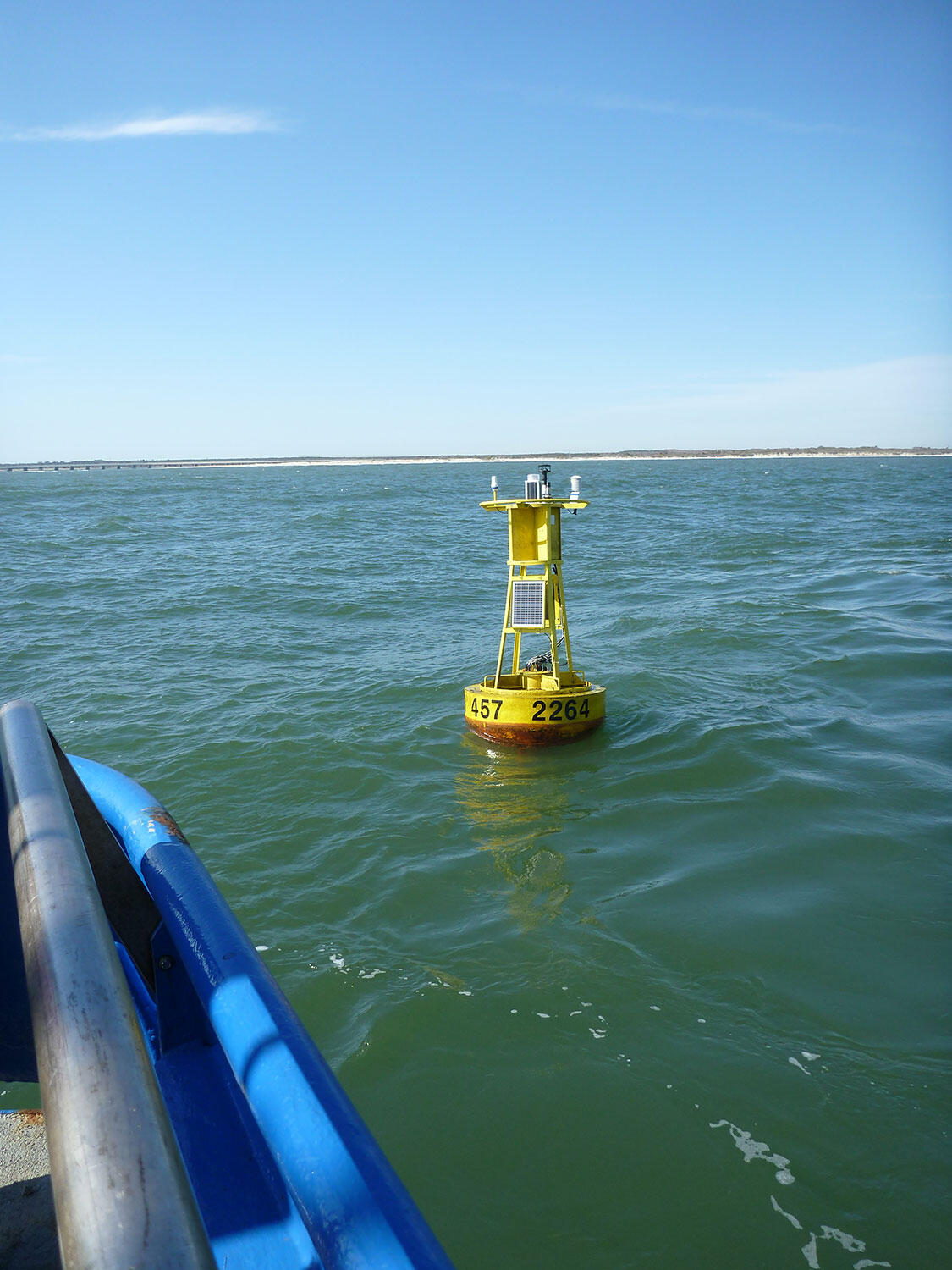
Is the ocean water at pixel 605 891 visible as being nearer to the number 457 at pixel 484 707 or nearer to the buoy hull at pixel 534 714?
the buoy hull at pixel 534 714

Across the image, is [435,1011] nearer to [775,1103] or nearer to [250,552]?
[775,1103]

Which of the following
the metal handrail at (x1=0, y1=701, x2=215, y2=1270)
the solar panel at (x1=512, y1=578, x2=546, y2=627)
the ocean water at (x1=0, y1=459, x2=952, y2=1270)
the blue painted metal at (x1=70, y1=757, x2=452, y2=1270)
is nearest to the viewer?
the metal handrail at (x1=0, y1=701, x2=215, y2=1270)

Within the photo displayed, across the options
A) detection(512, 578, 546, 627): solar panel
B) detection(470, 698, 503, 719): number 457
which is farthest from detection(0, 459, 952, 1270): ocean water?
detection(512, 578, 546, 627): solar panel

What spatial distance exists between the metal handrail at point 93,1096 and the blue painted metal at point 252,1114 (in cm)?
54

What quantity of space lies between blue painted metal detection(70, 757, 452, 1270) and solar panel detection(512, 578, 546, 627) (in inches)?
382

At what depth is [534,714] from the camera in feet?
38.0

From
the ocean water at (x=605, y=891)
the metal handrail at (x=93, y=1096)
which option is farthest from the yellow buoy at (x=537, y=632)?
the metal handrail at (x=93, y=1096)

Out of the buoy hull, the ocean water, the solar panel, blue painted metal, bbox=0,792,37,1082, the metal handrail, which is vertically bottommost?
the ocean water

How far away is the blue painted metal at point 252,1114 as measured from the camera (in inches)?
50.1

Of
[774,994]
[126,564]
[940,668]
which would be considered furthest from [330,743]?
[126,564]

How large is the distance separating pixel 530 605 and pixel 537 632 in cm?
41

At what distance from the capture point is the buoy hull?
11594mm

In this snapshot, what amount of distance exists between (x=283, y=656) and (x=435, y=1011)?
11969mm

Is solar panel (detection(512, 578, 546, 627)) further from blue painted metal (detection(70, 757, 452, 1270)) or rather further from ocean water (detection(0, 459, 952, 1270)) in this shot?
blue painted metal (detection(70, 757, 452, 1270))
